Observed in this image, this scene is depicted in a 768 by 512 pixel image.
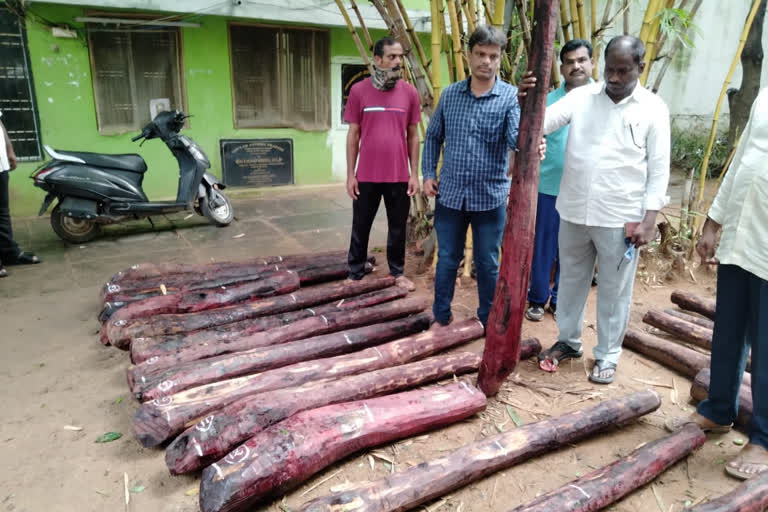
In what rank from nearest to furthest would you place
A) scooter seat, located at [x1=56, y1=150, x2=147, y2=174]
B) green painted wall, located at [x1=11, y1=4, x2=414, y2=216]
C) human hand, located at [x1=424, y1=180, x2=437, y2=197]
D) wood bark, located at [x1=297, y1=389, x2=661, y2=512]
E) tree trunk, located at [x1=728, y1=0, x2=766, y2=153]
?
wood bark, located at [x1=297, y1=389, x2=661, y2=512], human hand, located at [x1=424, y1=180, x2=437, y2=197], scooter seat, located at [x1=56, y1=150, x2=147, y2=174], green painted wall, located at [x1=11, y1=4, x2=414, y2=216], tree trunk, located at [x1=728, y1=0, x2=766, y2=153]

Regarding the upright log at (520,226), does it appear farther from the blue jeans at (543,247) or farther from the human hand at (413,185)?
the human hand at (413,185)

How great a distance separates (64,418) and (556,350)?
2.65m

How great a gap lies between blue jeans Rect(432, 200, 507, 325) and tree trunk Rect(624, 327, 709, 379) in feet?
3.17

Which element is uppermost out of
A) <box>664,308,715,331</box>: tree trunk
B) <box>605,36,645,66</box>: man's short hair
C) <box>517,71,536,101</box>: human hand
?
<box>605,36,645,66</box>: man's short hair

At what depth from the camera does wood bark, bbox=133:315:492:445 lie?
238cm

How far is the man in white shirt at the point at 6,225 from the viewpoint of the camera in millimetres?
4520

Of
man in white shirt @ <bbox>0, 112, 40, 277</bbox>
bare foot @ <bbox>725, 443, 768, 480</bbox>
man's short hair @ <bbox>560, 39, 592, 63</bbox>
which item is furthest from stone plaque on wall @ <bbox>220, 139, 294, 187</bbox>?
bare foot @ <bbox>725, 443, 768, 480</bbox>

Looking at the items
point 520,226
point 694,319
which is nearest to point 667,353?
point 694,319

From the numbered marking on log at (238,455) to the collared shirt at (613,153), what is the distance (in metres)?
1.98

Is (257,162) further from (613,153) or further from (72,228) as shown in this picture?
(613,153)

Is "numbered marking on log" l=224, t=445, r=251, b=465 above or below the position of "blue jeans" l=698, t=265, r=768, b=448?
below

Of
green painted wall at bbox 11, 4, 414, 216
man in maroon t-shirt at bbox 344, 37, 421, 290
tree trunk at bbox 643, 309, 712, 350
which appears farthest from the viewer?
green painted wall at bbox 11, 4, 414, 216

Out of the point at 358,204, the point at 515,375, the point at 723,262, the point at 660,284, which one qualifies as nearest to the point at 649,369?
the point at 515,375

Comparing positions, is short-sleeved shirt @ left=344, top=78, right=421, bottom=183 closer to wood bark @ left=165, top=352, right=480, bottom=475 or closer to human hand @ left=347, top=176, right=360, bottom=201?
human hand @ left=347, top=176, right=360, bottom=201
